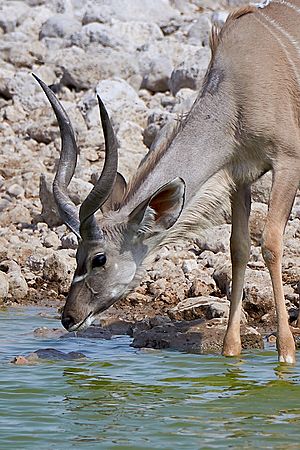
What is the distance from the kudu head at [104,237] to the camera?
Result: 7.77m

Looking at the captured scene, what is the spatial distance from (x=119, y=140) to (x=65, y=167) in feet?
16.6

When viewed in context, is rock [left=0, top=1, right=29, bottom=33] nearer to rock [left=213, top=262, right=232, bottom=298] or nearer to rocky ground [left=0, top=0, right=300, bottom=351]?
rocky ground [left=0, top=0, right=300, bottom=351]

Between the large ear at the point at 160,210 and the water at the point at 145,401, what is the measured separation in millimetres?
947

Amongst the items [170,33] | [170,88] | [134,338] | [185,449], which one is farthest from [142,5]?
[185,449]

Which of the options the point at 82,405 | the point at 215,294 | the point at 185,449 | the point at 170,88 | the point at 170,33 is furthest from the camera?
the point at 170,33

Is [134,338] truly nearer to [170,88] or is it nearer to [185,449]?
[185,449]

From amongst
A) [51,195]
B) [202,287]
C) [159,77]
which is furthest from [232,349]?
[159,77]

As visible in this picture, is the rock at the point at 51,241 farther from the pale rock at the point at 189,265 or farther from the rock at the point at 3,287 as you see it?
the pale rock at the point at 189,265

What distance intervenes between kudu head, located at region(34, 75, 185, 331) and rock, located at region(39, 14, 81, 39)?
10.0 meters

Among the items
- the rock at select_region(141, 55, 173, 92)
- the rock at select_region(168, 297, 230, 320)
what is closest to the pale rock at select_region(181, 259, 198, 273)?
the rock at select_region(168, 297, 230, 320)

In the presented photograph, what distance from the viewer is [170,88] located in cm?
1534

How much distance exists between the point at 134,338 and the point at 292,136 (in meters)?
1.98

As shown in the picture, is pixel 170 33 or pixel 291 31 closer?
pixel 291 31

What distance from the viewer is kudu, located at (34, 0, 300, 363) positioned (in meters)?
7.89
